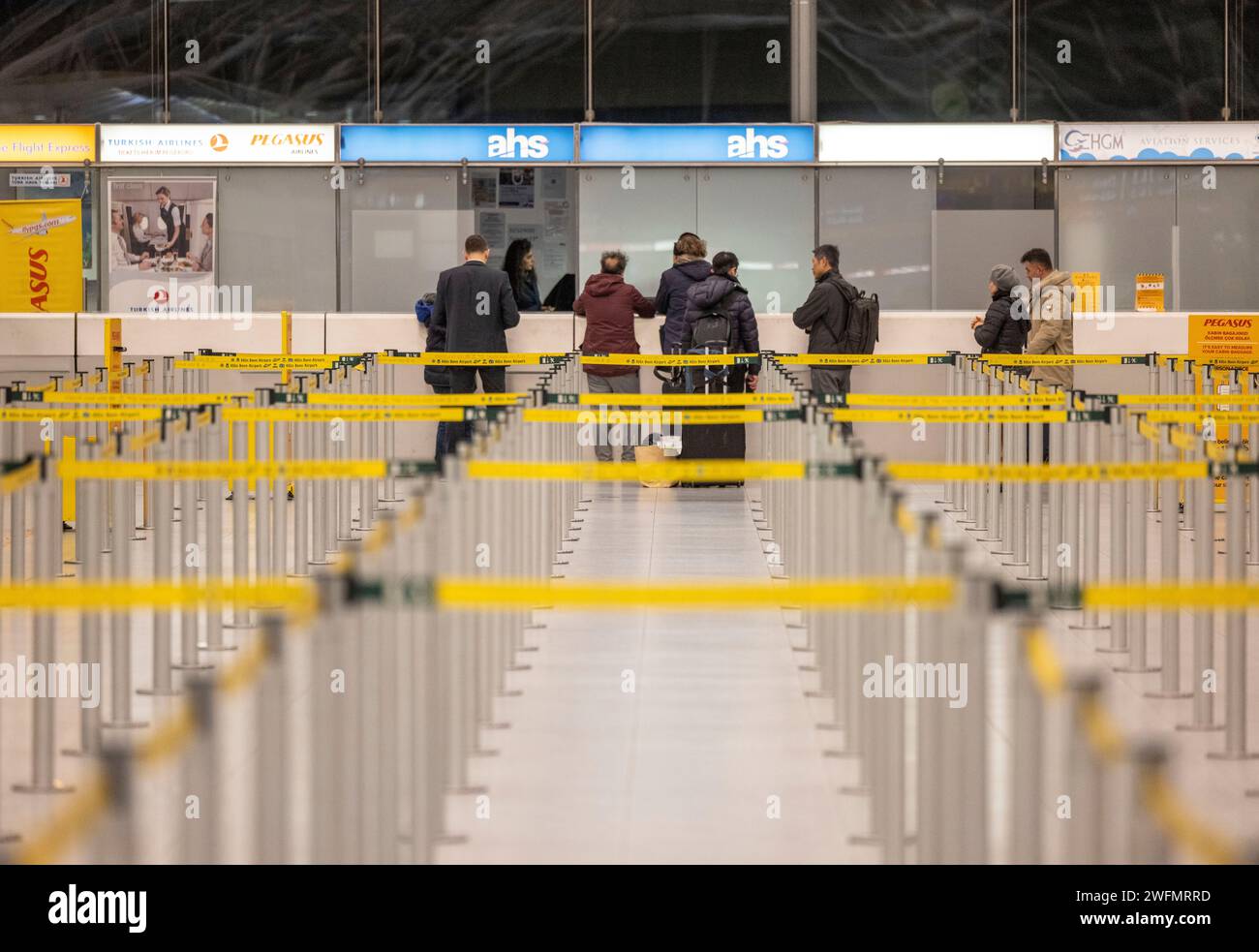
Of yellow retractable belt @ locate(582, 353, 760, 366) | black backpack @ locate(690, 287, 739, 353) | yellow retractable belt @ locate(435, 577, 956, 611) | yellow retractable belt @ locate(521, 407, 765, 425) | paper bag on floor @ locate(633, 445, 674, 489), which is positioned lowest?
yellow retractable belt @ locate(435, 577, 956, 611)

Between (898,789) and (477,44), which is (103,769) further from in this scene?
(477,44)

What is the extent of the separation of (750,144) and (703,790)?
48.1 ft

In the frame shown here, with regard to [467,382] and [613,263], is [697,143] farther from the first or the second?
[467,382]

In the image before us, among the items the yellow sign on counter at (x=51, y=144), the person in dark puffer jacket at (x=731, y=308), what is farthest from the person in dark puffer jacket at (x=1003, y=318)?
the yellow sign on counter at (x=51, y=144)

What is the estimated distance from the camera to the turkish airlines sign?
2016cm

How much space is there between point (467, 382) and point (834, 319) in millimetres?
2916

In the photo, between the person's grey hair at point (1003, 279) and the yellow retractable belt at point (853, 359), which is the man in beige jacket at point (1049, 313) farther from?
the yellow retractable belt at point (853, 359)

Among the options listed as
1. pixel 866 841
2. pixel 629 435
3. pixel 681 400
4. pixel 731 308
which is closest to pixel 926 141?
pixel 731 308

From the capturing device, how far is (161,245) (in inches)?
807

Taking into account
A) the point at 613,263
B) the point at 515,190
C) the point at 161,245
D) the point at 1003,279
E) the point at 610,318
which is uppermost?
the point at 515,190

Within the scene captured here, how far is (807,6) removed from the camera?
21422 mm

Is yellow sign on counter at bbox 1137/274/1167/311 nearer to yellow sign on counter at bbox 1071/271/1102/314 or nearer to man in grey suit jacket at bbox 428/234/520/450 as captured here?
yellow sign on counter at bbox 1071/271/1102/314

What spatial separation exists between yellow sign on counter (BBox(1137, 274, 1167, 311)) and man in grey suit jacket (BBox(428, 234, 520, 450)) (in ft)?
21.2

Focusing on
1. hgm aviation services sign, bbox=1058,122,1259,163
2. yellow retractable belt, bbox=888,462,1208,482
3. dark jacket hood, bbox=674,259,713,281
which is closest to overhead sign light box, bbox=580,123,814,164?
hgm aviation services sign, bbox=1058,122,1259,163
